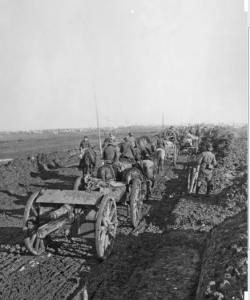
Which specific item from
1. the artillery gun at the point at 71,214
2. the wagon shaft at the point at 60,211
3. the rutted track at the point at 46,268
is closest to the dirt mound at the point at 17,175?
the rutted track at the point at 46,268

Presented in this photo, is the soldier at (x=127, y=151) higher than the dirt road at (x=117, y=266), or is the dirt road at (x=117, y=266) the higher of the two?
the soldier at (x=127, y=151)

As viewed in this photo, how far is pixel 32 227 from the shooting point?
276 inches

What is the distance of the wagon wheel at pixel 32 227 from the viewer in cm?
657

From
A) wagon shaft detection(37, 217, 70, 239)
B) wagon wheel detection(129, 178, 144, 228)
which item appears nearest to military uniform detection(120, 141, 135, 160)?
wagon wheel detection(129, 178, 144, 228)

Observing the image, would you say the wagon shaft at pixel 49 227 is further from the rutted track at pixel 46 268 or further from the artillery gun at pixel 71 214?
the rutted track at pixel 46 268

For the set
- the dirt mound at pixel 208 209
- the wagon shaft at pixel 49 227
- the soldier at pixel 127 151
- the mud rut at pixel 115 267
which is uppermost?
the soldier at pixel 127 151

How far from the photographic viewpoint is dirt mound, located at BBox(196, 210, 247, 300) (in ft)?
14.8

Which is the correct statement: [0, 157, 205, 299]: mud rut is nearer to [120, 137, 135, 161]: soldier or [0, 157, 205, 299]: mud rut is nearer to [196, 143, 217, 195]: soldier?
[196, 143, 217, 195]: soldier

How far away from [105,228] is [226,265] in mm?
2524

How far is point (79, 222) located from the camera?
7043mm

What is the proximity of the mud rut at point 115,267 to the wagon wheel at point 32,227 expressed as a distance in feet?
0.69

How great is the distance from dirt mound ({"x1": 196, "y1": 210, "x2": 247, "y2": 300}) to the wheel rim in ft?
6.44

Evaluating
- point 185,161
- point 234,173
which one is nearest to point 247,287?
point 234,173

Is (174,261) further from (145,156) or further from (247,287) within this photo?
(145,156)
